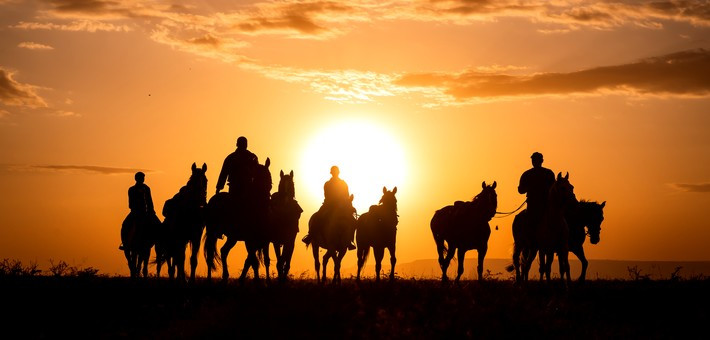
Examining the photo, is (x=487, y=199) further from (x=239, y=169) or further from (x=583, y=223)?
(x=239, y=169)

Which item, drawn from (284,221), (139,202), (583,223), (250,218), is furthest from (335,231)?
(583,223)

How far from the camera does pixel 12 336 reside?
16031 millimetres

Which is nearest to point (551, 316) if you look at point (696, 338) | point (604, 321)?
point (604, 321)

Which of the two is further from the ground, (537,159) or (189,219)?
(537,159)

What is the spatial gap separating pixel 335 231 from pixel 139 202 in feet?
17.8

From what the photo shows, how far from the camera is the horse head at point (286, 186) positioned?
2325 centimetres

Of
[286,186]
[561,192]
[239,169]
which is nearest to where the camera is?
[239,169]

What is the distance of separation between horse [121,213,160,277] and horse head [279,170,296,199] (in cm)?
446

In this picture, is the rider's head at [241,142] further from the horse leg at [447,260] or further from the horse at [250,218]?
the horse leg at [447,260]

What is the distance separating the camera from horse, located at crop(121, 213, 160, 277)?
25250 mm

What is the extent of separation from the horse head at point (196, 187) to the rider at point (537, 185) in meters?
8.28

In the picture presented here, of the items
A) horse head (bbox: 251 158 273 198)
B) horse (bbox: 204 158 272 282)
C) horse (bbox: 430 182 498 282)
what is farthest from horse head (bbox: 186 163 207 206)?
horse (bbox: 430 182 498 282)

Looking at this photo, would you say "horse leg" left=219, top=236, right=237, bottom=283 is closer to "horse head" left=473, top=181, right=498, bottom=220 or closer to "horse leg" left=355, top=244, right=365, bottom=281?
"horse leg" left=355, top=244, right=365, bottom=281

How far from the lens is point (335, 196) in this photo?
971 inches
